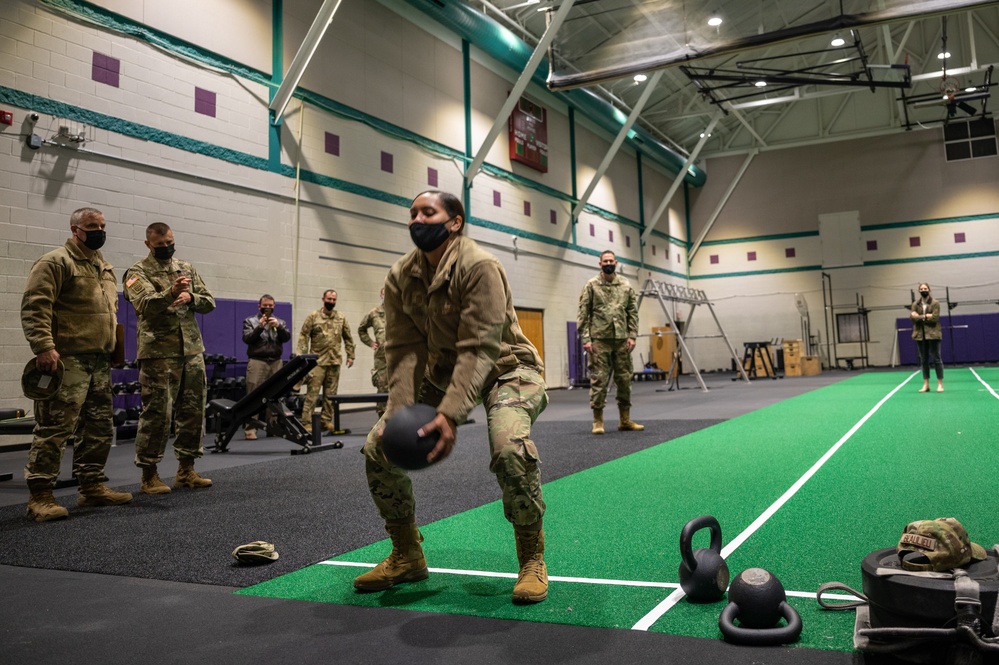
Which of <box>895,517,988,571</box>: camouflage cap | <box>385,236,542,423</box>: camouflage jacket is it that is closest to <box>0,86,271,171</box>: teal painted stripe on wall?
<box>385,236,542,423</box>: camouflage jacket

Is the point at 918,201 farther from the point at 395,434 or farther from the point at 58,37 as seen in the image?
the point at 395,434

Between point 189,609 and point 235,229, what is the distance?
29.6ft

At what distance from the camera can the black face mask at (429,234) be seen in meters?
2.48

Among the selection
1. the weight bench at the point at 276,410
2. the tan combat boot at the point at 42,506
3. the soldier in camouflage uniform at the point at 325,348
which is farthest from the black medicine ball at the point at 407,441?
the soldier in camouflage uniform at the point at 325,348

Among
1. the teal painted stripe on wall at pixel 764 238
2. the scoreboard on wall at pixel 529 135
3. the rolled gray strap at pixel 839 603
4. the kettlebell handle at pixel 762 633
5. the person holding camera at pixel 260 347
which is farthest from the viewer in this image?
Result: the teal painted stripe on wall at pixel 764 238

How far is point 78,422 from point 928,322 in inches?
431

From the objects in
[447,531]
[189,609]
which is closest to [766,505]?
[447,531]

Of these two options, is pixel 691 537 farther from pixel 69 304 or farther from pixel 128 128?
pixel 128 128

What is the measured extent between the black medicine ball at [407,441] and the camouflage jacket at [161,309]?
10.8ft

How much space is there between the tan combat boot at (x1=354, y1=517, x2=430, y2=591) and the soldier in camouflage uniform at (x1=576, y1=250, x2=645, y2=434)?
15.3 feet

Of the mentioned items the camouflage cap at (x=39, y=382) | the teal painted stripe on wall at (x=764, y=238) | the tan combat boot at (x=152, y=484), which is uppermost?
the teal painted stripe on wall at (x=764, y=238)

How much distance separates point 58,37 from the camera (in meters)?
8.54

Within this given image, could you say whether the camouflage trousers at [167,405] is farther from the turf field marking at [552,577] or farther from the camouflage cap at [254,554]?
the turf field marking at [552,577]

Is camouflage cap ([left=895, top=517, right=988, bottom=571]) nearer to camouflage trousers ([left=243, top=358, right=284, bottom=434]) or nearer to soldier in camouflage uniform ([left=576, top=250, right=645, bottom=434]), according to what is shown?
soldier in camouflage uniform ([left=576, top=250, right=645, bottom=434])
